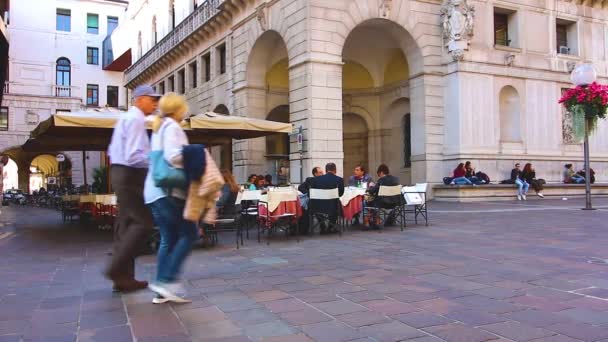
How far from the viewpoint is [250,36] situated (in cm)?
2128

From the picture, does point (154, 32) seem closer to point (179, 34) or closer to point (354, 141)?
point (179, 34)

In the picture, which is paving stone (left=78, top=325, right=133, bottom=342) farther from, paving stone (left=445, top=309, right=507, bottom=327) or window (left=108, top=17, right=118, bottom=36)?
window (left=108, top=17, right=118, bottom=36)

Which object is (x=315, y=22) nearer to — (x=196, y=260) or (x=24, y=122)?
(x=196, y=260)

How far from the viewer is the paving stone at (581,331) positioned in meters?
3.35

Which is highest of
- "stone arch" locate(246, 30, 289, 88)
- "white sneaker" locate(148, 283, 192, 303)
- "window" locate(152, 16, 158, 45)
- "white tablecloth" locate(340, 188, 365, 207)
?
"window" locate(152, 16, 158, 45)

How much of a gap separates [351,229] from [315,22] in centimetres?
908

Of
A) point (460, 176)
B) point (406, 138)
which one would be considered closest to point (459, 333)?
point (460, 176)

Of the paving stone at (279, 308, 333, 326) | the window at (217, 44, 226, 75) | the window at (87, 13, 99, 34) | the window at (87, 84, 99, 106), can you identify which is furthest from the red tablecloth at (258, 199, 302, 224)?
the window at (87, 13, 99, 34)

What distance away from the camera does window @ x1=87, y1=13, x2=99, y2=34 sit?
45.7 meters

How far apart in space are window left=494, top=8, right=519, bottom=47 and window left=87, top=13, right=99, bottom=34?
121 ft

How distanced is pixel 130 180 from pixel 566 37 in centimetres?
2335

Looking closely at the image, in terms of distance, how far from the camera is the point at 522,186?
60.9ft

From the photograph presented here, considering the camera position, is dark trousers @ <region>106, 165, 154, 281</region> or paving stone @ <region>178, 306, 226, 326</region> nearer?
paving stone @ <region>178, 306, 226, 326</region>

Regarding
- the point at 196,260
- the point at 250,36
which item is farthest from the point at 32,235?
the point at 250,36
